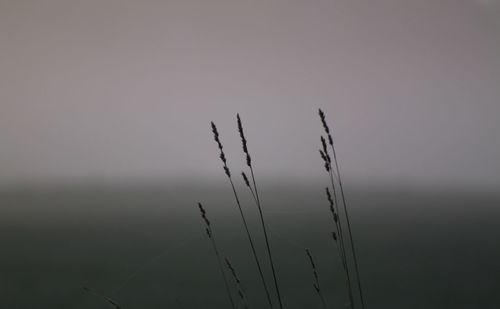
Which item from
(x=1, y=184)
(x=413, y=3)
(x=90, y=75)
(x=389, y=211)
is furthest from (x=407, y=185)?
(x=1, y=184)

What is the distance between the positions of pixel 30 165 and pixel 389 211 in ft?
3.06

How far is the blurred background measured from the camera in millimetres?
1015

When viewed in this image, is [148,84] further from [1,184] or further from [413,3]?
[413,3]

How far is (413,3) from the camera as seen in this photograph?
119 centimetres

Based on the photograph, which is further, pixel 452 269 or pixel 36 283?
pixel 452 269

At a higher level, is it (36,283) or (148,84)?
(148,84)

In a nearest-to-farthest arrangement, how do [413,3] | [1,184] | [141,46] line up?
[1,184] < [141,46] < [413,3]

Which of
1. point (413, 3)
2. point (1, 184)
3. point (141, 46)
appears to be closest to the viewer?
point (1, 184)

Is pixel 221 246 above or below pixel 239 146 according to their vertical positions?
below

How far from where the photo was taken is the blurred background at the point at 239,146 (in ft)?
3.33

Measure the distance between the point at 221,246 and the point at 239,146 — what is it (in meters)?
0.25

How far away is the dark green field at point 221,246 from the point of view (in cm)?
99

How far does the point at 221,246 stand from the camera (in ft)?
3.45

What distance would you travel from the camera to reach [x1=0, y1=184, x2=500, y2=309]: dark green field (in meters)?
0.99
